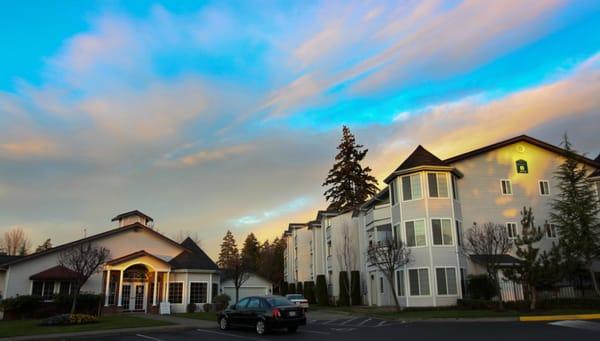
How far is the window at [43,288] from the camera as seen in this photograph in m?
32.4

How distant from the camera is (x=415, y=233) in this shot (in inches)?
1266

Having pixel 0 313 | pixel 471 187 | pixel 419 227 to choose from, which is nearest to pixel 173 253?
pixel 0 313

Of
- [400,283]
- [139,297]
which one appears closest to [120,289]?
[139,297]

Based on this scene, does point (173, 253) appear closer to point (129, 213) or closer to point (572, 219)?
point (129, 213)

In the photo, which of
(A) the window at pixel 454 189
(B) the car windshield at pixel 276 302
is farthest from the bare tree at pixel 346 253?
(B) the car windshield at pixel 276 302

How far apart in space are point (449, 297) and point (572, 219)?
368 inches

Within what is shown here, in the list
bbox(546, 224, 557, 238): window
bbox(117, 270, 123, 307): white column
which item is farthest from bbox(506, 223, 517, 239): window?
bbox(117, 270, 123, 307): white column

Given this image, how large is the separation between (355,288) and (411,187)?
40.4 ft

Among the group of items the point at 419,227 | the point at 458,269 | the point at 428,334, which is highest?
the point at 419,227

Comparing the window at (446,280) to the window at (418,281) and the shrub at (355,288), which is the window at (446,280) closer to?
the window at (418,281)

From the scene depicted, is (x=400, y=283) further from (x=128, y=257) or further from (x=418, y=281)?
(x=128, y=257)

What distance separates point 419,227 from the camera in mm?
32094

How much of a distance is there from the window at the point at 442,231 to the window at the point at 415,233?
71 centimetres

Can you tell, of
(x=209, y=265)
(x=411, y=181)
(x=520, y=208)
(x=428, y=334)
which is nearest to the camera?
(x=428, y=334)
